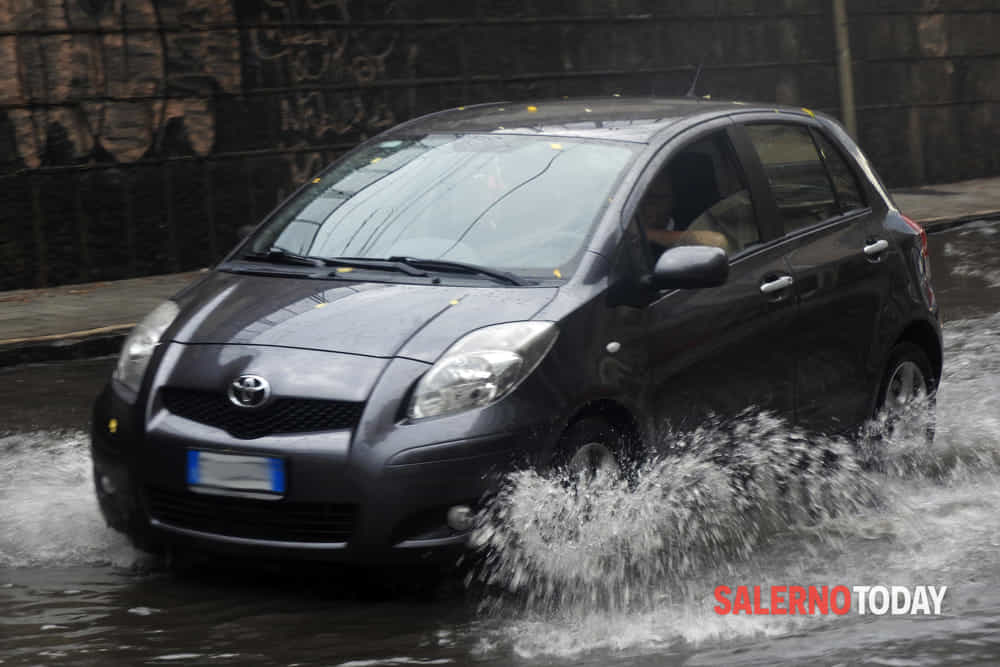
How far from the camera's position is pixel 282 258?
592 cm

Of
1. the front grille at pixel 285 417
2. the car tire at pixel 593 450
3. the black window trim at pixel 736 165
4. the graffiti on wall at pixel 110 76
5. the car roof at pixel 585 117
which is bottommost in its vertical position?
the car tire at pixel 593 450

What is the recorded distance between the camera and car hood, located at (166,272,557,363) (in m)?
5.04

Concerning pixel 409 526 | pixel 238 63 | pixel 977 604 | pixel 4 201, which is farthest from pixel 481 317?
pixel 238 63

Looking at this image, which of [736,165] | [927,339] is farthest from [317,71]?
[736,165]

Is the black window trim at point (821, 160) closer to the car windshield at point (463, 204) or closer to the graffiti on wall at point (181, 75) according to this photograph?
the car windshield at point (463, 204)

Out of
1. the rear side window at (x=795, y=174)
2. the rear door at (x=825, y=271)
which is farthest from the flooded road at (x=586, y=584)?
the rear side window at (x=795, y=174)

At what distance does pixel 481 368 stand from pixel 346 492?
0.55 meters

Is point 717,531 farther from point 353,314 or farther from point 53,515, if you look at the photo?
point 53,515

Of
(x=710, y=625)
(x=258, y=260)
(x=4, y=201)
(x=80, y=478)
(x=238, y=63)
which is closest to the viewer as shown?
(x=710, y=625)

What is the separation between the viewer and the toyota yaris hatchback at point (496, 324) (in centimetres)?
486

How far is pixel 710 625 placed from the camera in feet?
15.5

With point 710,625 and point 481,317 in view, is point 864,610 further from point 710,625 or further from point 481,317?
point 481,317

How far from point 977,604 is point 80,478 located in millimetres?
3615

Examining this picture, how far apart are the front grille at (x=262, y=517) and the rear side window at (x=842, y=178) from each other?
2880 mm
